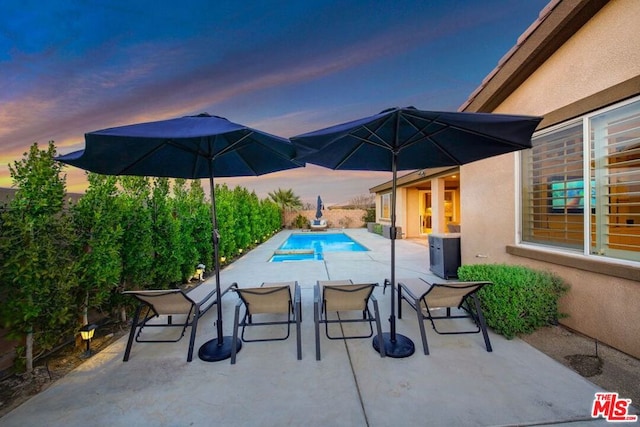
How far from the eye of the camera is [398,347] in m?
3.24

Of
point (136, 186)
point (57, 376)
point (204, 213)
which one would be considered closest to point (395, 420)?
point (57, 376)

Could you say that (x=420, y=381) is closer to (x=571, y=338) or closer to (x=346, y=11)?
(x=571, y=338)

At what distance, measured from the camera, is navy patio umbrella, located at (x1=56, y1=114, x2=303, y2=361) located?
8.27 ft

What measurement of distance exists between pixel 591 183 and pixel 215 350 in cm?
542

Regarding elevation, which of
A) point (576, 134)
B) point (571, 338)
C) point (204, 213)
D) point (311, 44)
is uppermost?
point (311, 44)

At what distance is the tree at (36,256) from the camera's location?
8.93 feet

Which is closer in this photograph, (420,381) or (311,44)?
(420,381)

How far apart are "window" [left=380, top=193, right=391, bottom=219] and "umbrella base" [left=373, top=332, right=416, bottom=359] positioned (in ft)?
52.3

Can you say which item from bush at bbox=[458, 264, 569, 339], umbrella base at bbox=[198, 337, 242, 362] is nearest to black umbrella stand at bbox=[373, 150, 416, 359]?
bush at bbox=[458, 264, 569, 339]

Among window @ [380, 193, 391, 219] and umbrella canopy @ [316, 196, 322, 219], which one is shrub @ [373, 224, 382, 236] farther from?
umbrella canopy @ [316, 196, 322, 219]

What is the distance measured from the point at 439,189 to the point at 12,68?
14.0m

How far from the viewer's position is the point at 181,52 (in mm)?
8266

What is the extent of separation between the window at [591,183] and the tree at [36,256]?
257 inches

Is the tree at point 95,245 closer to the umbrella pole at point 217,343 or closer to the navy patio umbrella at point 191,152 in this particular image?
the navy patio umbrella at point 191,152
